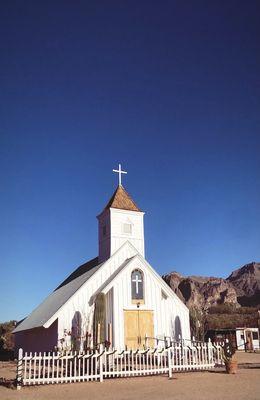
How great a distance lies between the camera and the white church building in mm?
24391

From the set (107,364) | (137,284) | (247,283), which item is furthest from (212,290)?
(107,364)

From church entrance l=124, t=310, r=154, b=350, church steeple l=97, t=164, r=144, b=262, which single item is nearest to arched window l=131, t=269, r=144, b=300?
church entrance l=124, t=310, r=154, b=350

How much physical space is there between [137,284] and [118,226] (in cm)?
536

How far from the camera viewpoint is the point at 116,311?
2508 centimetres

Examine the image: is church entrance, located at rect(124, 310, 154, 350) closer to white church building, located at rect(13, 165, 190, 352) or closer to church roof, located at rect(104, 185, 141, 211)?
white church building, located at rect(13, 165, 190, 352)

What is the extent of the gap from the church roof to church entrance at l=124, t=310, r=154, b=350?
8457 millimetres

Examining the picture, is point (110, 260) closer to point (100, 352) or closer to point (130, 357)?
point (130, 357)

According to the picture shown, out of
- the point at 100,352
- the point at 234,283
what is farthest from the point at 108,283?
the point at 234,283

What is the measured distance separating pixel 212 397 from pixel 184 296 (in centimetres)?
8564

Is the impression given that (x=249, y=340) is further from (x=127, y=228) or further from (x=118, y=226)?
(x=118, y=226)

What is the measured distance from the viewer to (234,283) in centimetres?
12144

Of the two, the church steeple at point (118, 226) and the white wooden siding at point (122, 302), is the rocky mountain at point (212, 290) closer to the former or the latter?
the church steeple at point (118, 226)

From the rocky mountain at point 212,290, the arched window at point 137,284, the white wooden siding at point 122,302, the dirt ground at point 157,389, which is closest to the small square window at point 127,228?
the white wooden siding at point 122,302

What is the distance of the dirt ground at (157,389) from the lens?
11.7m
